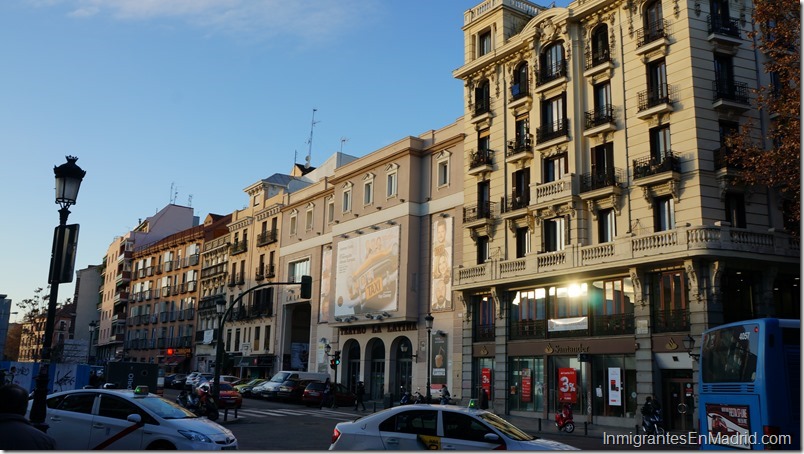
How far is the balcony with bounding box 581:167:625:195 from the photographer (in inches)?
1284

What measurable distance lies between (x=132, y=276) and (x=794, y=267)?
7991 cm

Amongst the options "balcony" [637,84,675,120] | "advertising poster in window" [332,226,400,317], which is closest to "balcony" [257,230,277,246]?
"advertising poster in window" [332,226,400,317]

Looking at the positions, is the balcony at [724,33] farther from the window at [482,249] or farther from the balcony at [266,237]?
the balcony at [266,237]

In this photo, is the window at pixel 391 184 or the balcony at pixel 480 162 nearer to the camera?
the balcony at pixel 480 162

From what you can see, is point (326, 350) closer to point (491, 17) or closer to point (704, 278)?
point (491, 17)

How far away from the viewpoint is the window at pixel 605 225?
3303 cm

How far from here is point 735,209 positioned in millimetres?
30188

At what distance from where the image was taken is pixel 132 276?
304 ft

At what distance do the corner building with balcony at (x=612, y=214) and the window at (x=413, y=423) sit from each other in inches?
741

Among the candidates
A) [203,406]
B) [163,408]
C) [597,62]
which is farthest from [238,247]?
[163,408]

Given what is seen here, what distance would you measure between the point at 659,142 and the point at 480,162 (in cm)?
1122

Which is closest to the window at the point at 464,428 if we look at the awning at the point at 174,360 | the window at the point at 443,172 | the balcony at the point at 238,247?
the window at the point at 443,172

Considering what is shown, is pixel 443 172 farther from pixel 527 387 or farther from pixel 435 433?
pixel 435 433

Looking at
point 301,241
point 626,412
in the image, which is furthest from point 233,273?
point 626,412
